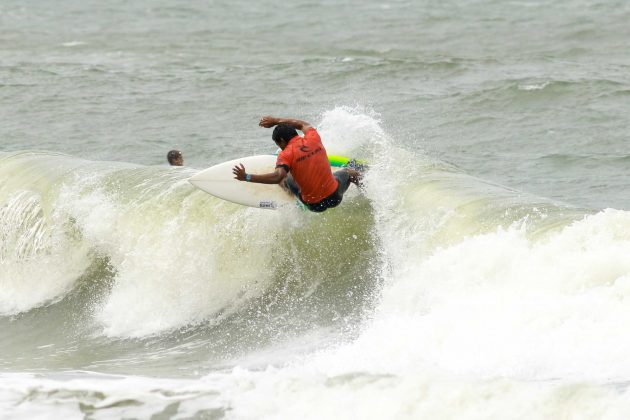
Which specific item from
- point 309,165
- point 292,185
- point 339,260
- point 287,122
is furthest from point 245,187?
point 339,260

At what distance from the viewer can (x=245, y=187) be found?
35.3 feet

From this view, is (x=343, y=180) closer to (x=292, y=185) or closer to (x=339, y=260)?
(x=292, y=185)

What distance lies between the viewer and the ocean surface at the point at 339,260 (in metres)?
7.21

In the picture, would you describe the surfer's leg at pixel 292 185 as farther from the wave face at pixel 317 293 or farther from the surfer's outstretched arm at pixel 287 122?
the wave face at pixel 317 293

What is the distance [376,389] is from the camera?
23.0ft

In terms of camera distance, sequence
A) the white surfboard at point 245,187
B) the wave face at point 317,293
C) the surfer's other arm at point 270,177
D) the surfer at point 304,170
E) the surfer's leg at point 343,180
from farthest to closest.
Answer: the white surfboard at point 245,187, the surfer's leg at point 343,180, the surfer at point 304,170, the surfer's other arm at point 270,177, the wave face at point 317,293

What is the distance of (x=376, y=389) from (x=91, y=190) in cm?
681

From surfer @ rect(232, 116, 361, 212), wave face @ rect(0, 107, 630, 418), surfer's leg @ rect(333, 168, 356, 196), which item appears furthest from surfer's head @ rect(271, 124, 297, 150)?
wave face @ rect(0, 107, 630, 418)

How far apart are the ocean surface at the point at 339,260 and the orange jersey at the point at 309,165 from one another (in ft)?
2.44

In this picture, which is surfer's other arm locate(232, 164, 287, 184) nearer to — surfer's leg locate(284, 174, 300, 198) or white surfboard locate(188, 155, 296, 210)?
surfer's leg locate(284, 174, 300, 198)

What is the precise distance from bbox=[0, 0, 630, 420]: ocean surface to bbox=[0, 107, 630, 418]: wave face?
2cm

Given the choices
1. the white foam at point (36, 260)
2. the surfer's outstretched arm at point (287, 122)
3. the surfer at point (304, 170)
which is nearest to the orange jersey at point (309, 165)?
the surfer at point (304, 170)

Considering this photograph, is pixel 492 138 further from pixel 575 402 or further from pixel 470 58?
pixel 575 402

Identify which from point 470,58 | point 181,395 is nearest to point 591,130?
point 470,58
